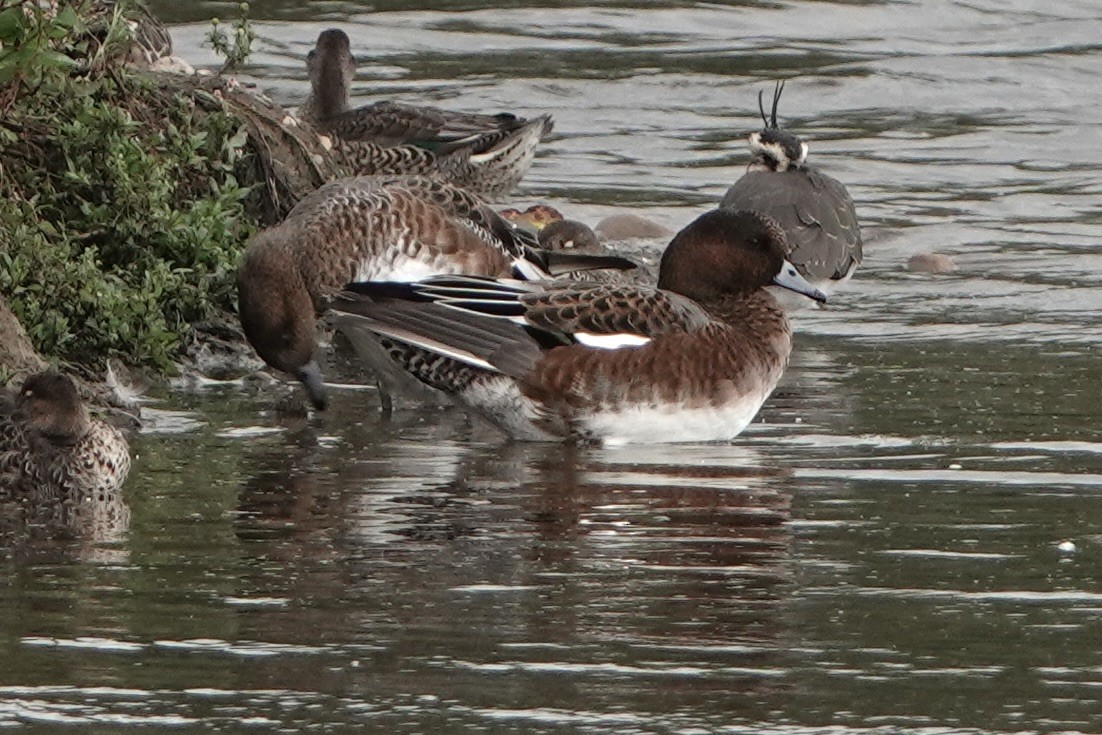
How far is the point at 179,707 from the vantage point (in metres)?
4.82

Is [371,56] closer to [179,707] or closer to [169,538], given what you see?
[169,538]

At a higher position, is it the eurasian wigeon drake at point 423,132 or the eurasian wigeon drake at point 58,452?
the eurasian wigeon drake at point 423,132

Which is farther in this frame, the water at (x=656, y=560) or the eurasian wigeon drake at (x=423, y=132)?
the eurasian wigeon drake at (x=423, y=132)

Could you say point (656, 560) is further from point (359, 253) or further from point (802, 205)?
point (802, 205)

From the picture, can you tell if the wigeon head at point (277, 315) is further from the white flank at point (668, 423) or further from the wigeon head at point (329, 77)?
the wigeon head at point (329, 77)

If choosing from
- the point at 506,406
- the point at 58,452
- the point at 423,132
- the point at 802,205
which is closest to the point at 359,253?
the point at 506,406

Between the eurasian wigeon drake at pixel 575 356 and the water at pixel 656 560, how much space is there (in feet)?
0.52

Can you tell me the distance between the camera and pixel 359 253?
9.82 m

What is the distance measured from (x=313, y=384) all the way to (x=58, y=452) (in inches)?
80.1

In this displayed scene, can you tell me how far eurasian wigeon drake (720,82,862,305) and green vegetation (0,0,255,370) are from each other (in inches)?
121

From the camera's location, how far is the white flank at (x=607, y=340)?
8.40m

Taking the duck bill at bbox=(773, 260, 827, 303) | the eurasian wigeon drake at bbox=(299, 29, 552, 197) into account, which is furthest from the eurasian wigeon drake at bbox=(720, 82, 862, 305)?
the duck bill at bbox=(773, 260, 827, 303)

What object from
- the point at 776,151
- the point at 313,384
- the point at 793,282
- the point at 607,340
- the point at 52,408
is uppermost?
the point at 776,151

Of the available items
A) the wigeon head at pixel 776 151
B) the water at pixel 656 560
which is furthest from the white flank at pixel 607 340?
the wigeon head at pixel 776 151
